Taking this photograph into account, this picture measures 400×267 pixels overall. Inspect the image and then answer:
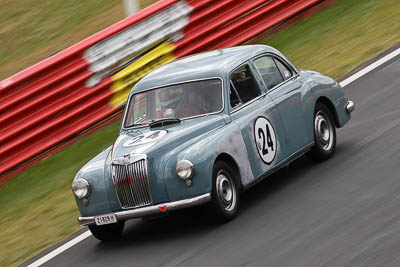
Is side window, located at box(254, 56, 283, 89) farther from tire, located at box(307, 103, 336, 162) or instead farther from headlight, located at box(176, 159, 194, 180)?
headlight, located at box(176, 159, 194, 180)

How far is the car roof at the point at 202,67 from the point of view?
888cm

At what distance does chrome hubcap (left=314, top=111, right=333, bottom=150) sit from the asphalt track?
7.6 inches

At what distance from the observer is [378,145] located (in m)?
9.43

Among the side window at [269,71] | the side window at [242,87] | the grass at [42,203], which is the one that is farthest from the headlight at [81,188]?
the side window at [269,71]

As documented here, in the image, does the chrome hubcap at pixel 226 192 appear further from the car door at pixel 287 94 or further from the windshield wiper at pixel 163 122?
the car door at pixel 287 94

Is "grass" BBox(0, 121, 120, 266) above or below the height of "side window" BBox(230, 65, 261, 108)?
below

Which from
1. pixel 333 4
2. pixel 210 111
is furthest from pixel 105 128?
pixel 333 4

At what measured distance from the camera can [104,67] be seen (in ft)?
41.3

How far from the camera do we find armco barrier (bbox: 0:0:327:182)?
11.6m

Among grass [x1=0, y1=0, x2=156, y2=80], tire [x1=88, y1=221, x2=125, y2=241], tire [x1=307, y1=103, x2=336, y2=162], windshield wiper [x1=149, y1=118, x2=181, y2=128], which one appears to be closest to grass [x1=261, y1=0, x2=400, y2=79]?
tire [x1=307, y1=103, x2=336, y2=162]

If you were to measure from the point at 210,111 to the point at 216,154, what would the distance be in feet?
2.62

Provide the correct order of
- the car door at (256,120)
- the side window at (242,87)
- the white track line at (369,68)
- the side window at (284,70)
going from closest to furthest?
the car door at (256,120) < the side window at (242,87) < the side window at (284,70) < the white track line at (369,68)

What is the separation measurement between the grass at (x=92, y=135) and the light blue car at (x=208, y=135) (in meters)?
1.16

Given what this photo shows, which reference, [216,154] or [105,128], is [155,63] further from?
[216,154]
